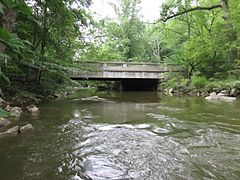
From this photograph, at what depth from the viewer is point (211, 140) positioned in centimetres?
437

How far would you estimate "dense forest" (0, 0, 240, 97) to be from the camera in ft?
20.5

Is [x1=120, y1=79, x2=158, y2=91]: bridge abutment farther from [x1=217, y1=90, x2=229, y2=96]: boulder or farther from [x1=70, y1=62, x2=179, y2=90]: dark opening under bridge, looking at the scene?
[x1=217, y1=90, x2=229, y2=96]: boulder

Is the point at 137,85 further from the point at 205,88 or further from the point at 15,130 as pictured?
the point at 15,130

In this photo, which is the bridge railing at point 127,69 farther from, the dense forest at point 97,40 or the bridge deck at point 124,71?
the dense forest at point 97,40

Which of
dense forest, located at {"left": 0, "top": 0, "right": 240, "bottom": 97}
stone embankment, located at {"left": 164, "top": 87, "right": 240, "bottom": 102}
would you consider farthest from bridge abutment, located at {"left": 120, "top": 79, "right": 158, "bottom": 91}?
stone embankment, located at {"left": 164, "top": 87, "right": 240, "bottom": 102}

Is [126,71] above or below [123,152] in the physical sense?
above

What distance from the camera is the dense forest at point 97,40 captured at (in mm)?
6235

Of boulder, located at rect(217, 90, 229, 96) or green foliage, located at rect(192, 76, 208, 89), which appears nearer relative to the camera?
boulder, located at rect(217, 90, 229, 96)

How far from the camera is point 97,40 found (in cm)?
1733

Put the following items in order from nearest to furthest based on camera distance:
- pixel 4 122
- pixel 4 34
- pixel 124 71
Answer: pixel 4 34
pixel 4 122
pixel 124 71

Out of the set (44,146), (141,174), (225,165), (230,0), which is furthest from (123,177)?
(230,0)

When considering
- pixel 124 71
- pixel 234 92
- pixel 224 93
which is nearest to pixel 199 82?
pixel 224 93

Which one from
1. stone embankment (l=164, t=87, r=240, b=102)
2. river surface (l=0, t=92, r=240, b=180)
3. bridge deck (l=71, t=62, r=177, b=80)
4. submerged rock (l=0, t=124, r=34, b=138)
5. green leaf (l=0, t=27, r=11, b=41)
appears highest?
bridge deck (l=71, t=62, r=177, b=80)

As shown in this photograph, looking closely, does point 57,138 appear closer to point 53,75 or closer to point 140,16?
point 53,75
